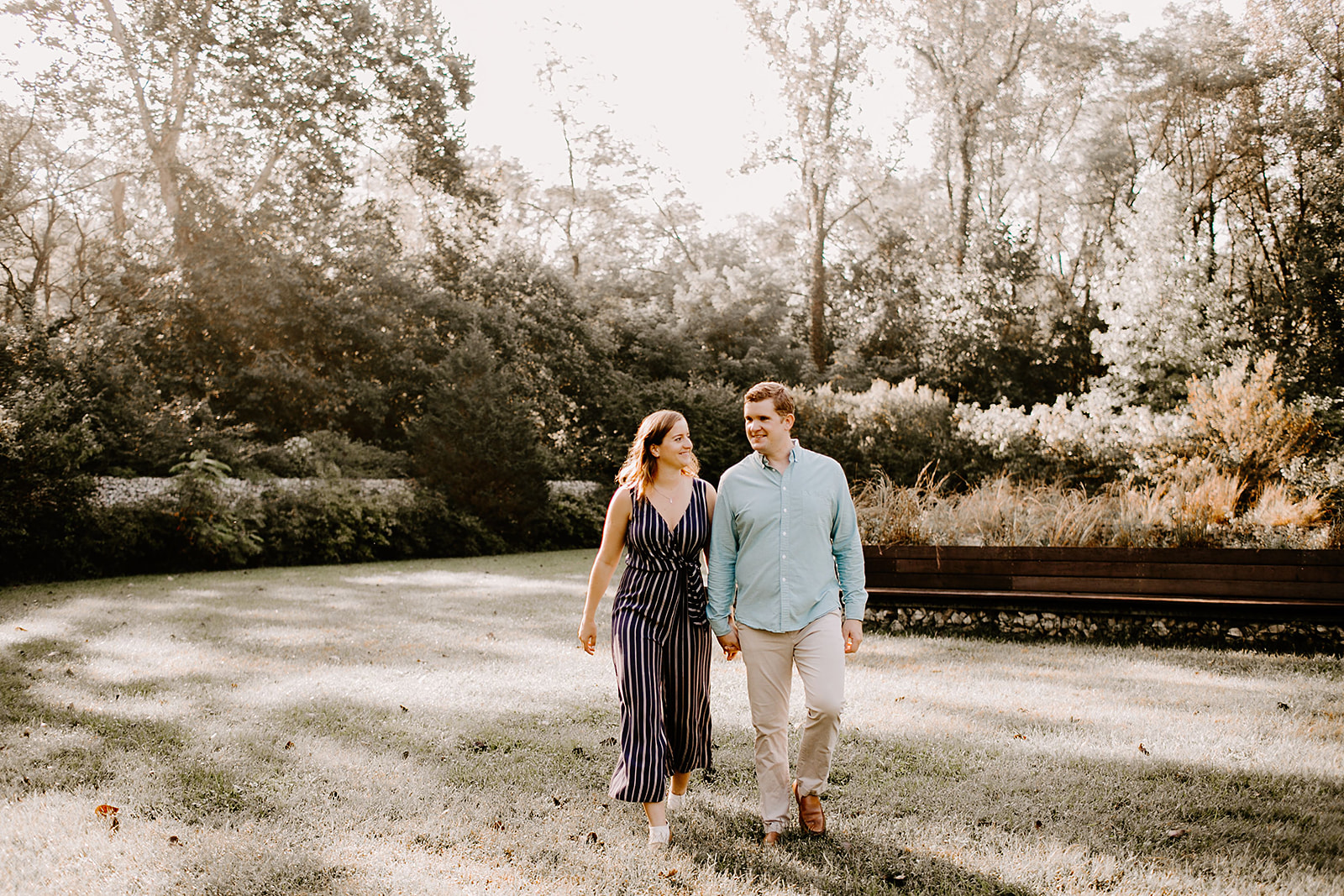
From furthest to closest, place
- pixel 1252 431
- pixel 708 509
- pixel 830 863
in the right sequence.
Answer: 1. pixel 1252 431
2. pixel 708 509
3. pixel 830 863

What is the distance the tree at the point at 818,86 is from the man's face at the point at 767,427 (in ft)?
86.3

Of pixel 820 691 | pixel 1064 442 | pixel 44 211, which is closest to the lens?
pixel 820 691

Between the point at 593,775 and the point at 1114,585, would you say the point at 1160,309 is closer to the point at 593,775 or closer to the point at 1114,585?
the point at 1114,585

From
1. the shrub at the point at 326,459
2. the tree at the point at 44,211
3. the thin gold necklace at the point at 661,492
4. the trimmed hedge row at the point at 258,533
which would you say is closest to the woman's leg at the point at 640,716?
the thin gold necklace at the point at 661,492

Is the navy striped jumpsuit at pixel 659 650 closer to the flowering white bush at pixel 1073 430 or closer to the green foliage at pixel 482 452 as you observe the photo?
the flowering white bush at pixel 1073 430

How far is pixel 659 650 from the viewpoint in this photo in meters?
3.65

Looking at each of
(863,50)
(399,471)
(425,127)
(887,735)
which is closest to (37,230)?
(425,127)

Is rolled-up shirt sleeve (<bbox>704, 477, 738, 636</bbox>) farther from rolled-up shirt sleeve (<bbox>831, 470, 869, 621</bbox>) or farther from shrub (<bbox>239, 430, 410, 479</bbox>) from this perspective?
shrub (<bbox>239, 430, 410, 479</bbox>)

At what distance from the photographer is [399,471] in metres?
19.2

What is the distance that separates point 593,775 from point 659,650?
1161 millimetres

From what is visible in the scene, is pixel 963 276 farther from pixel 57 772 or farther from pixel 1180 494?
pixel 57 772

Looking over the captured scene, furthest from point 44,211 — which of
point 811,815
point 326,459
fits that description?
point 811,815

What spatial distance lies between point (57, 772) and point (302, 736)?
1.13 metres

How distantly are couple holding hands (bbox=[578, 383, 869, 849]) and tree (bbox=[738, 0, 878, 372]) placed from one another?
26.3 metres
